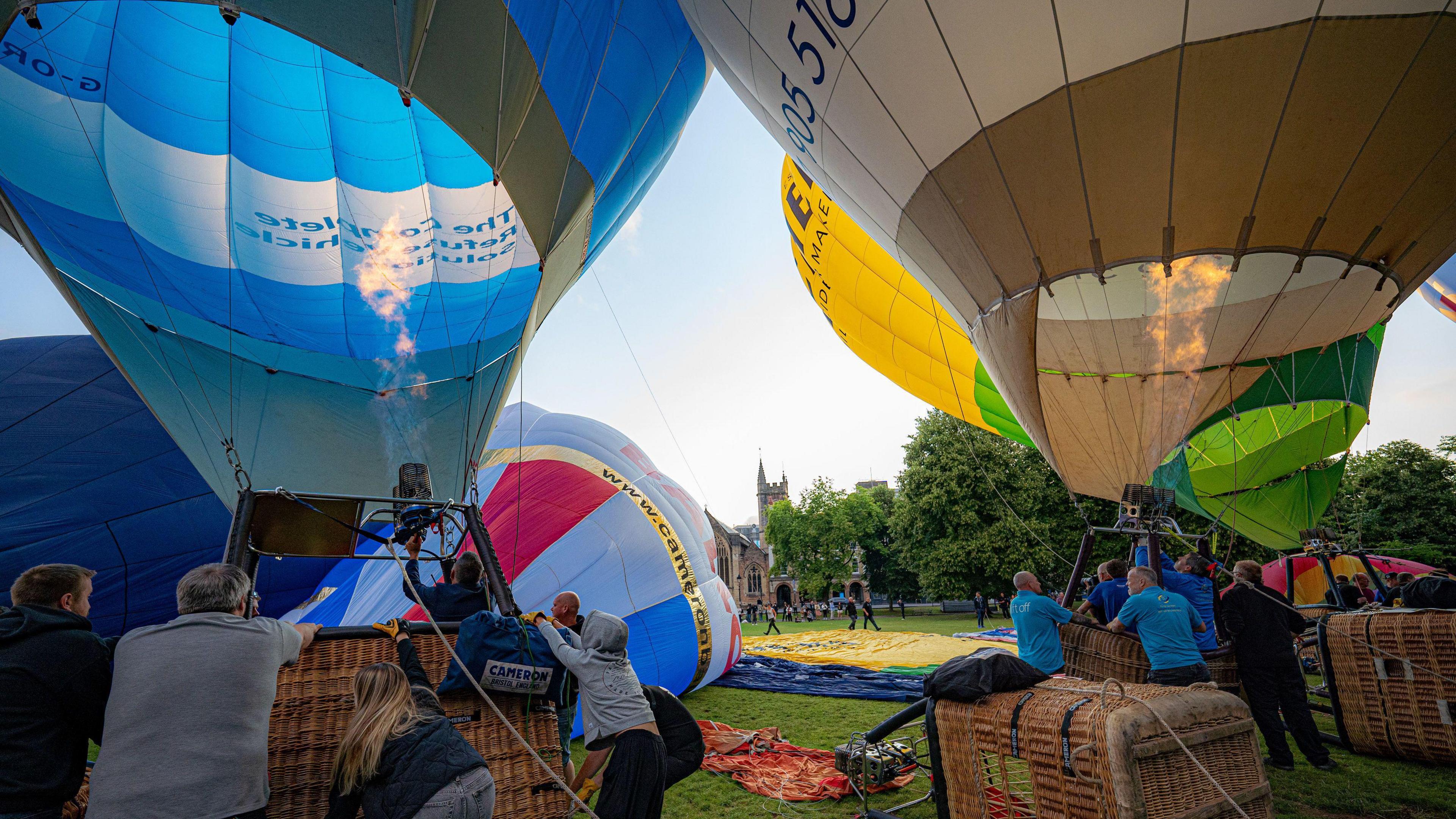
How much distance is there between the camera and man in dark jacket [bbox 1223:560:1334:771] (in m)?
4.63

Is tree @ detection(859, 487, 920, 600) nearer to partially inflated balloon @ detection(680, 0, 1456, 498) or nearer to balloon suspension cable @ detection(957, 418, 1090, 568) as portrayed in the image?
balloon suspension cable @ detection(957, 418, 1090, 568)

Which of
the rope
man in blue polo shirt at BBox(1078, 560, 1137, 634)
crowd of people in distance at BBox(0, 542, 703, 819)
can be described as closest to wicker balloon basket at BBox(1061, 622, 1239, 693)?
man in blue polo shirt at BBox(1078, 560, 1137, 634)

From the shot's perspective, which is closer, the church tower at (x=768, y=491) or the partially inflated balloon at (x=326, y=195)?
the partially inflated balloon at (x=326, y=195)

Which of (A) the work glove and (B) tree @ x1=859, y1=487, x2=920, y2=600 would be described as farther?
(B) tree @ x1=859, y1=487, x2=920, y2=600

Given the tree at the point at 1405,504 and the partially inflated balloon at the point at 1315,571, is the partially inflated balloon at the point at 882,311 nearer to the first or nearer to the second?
the partially inflated balloon at the point at 1315,571

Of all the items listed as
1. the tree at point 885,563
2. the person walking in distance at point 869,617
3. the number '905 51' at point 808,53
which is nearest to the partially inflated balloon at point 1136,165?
the number '905 51' at point 808,53

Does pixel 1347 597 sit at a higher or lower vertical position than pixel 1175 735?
higher

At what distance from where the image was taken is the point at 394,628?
274cm

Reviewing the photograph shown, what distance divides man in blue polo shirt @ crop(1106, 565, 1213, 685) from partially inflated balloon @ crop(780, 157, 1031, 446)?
4.07m

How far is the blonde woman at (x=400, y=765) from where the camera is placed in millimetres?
1952

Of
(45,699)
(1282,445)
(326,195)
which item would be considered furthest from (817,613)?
(45,699)

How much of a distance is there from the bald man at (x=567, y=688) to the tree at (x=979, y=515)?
21.3 metres

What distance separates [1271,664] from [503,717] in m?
5.14

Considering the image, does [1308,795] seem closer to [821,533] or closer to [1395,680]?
[1395,680]
